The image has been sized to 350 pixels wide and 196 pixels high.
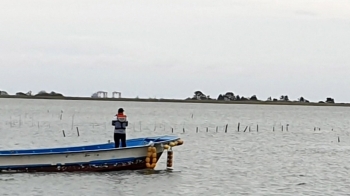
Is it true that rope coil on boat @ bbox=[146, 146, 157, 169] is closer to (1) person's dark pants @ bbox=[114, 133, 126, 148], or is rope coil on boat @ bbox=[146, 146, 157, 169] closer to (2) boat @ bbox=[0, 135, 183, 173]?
(2) boat @ bbox=[0, 135, 183, 173]

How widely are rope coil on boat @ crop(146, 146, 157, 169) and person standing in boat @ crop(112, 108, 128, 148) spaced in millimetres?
946

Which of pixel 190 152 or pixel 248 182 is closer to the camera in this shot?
pixel 248 182

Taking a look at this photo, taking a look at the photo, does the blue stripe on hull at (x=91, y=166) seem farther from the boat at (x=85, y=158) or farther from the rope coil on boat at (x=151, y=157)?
the rope coil on boat at (x=151, y=157)

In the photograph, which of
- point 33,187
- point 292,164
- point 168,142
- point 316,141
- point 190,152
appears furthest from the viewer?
point 316,141

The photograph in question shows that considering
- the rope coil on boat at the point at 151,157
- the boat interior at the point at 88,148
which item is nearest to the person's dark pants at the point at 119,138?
the boat interior at the point at 88,148

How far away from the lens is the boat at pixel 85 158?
24.4 metres

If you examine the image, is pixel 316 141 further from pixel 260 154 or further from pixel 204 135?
pixel 260 154

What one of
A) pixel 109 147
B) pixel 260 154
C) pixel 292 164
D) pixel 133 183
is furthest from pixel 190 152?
pixel 133 183

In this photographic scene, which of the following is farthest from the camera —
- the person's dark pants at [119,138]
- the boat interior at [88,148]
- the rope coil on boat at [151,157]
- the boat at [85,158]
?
the person's dark pants at [119,138]

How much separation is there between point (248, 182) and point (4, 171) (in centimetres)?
830

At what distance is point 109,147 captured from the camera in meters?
27.0

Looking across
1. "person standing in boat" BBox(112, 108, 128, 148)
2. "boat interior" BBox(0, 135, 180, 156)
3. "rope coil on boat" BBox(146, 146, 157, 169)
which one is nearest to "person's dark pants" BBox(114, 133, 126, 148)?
"person standing in boat" BBox(112, 108, 128, 148)

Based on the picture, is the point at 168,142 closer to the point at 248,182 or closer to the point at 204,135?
the point at 248,182

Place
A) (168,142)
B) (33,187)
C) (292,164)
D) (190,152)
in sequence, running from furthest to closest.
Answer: (190,152) < (292,164) < (168,142) < (33,187)
